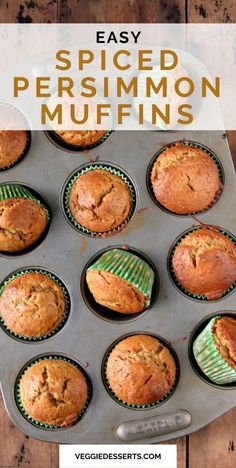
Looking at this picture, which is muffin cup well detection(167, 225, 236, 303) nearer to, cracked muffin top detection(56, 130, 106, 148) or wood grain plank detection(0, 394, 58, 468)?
cracked muffin top detection(56, 130, 106, 148)

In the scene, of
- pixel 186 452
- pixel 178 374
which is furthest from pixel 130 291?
pixel 186 452

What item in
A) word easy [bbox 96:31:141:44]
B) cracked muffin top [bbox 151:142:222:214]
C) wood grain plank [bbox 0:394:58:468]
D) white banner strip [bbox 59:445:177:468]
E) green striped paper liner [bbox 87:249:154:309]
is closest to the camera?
green striped paper liner [bbox 87:249:154:309]

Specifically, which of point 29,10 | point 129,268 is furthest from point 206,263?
point 29,10

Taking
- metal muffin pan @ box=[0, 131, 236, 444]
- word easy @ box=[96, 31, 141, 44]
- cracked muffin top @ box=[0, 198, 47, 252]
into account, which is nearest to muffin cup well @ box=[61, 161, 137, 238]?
metal muffin pan @ box=[0, 131, 236, 444]

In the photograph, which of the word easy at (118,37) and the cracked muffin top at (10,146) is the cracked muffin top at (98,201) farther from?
the word easy at (118,37)

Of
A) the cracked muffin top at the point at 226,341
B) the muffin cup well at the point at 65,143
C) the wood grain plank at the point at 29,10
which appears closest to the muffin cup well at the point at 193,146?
the muffin cup well at the point at 65,143

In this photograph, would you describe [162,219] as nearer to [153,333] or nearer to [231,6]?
[153,333]

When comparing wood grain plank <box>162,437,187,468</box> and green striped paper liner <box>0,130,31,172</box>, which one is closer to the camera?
green striped paper liner <box>0,130,31,172</box>
